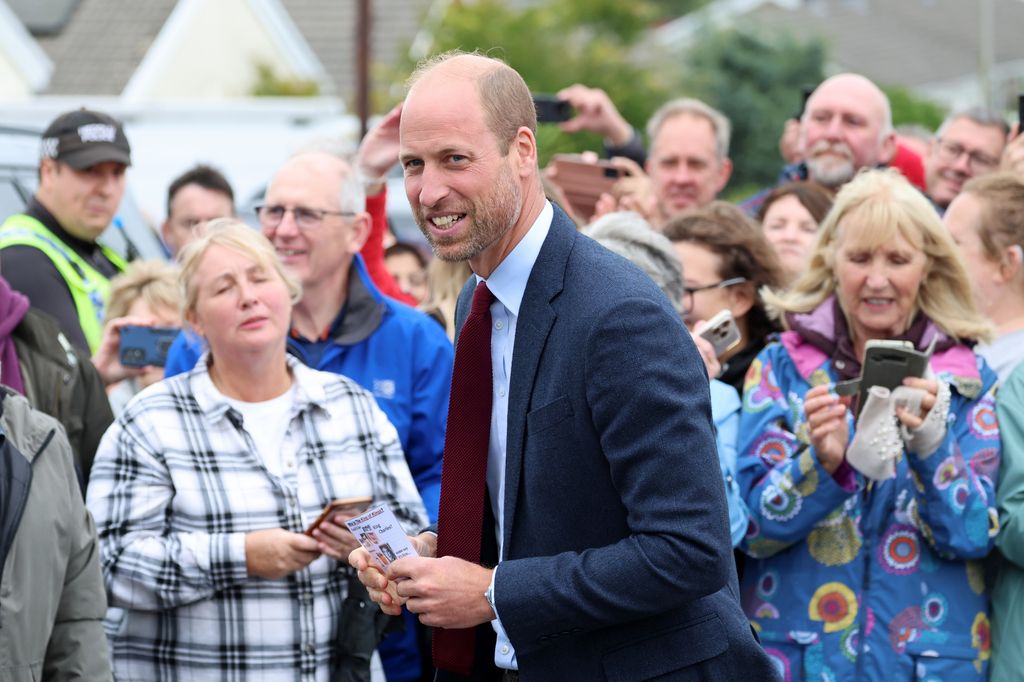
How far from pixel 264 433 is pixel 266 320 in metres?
0.35

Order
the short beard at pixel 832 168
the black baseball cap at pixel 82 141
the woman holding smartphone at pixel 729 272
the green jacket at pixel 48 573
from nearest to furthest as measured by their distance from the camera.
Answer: the green jacket at pixel 48 573 < the woman holding smartphone at pixel 729 272 < the black baseball cap at pixel 82 141 < the short beard at pixel 832 168

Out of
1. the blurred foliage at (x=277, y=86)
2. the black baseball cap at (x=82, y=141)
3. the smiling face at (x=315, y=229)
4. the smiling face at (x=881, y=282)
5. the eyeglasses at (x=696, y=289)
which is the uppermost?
the blurred foliage at (x=277, y=86)

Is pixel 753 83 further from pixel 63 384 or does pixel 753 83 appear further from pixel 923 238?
pixel 63 384

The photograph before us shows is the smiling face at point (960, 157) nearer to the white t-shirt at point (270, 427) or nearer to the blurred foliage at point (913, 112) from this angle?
the white t-shirt at point (270, 427)

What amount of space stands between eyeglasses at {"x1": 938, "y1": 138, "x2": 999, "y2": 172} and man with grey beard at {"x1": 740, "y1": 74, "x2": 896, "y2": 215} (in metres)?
0.45

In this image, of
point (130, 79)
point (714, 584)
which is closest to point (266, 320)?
point (714, 584)

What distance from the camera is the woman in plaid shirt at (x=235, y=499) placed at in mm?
4215

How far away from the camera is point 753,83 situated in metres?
34.8

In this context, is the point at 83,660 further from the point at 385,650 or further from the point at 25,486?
the point at 385,650

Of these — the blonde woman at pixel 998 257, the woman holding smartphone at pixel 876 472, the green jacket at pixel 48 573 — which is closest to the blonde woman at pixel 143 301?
the green jacket at pixel 48 573

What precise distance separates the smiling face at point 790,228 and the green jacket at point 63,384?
2860 millimetres

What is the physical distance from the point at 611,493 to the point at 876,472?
1.43 m

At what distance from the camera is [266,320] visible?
177 inches

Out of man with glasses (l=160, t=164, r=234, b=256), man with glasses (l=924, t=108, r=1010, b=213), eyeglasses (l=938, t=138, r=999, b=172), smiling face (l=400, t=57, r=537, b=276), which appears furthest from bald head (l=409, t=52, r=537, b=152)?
man with glasses (l=160, t=164, r=234, b=256)
